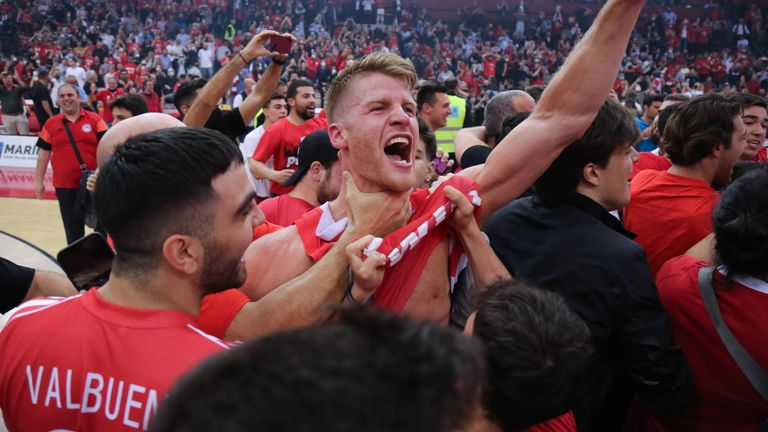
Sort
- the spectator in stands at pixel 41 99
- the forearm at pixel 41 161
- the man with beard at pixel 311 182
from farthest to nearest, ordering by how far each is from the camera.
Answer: the spectator in stands at pixel 41 99 < the forearm at pixel 41 161 < the man with beard at pixel 311 182

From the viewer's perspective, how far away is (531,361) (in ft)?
4.54

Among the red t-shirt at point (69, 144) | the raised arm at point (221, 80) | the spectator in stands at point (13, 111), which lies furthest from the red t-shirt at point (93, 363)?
the spectator in stands at point (13, 111)

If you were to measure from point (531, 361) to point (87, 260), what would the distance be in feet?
4.38

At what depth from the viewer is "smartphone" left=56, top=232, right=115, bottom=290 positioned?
6.31 ft

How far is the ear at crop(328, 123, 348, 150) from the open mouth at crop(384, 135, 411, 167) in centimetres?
14

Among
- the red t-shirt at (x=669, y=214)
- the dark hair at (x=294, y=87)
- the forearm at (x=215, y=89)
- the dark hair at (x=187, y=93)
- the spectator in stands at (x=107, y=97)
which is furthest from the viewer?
the spectator in stands at (x=107, y=97)

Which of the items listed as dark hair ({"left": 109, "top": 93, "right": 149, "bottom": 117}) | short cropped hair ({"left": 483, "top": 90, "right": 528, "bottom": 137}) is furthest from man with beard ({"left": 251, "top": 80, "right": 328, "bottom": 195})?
short cropped hair ({"left": 483, "top": 90, "right": 528, "bottom": 137})

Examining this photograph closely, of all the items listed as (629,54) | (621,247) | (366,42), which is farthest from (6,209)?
(629,54)

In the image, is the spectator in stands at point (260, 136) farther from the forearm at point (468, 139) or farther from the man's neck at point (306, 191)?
the forearm at point (468, 139)

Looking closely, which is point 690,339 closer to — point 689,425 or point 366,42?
point 689,425

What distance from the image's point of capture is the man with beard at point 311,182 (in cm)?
375

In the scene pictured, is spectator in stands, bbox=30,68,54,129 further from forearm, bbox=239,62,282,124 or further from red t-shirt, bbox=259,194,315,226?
red t-shirt, bbox=259,194,315,226

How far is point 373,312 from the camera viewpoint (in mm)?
762

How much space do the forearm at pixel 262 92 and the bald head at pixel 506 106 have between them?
57.1 inches
